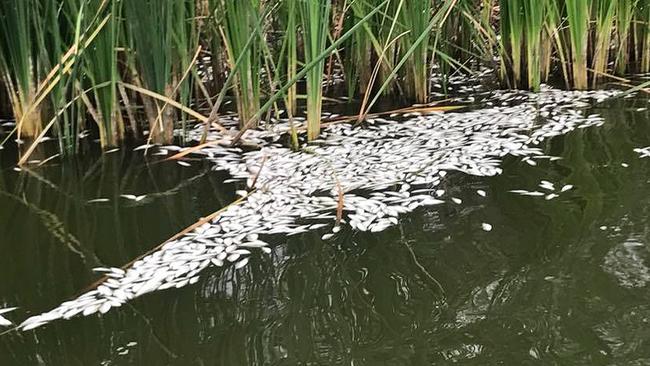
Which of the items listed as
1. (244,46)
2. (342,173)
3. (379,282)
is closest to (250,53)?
(244,46)

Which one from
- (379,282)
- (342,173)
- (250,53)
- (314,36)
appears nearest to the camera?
(379,282)

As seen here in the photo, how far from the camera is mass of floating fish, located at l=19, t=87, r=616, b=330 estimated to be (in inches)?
70.9

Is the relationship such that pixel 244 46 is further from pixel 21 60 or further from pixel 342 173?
pixel 21 60

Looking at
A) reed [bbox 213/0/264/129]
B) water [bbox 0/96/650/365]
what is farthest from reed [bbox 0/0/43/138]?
reed [bbox 213/0/264/129]

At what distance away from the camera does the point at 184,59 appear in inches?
109

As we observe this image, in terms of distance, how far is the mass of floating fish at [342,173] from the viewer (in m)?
1.80

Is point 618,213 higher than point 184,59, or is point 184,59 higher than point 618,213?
point 184,59

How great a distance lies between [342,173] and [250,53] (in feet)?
2.35

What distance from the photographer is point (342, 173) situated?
7.95ft

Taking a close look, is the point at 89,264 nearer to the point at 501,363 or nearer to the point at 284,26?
the point at 501,363

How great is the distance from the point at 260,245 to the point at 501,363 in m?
0.75

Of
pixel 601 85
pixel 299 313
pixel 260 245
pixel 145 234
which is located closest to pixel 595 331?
pixel 299 313

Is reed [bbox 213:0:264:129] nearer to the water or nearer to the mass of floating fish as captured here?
the mass of floating fish

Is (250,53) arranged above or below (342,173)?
above
